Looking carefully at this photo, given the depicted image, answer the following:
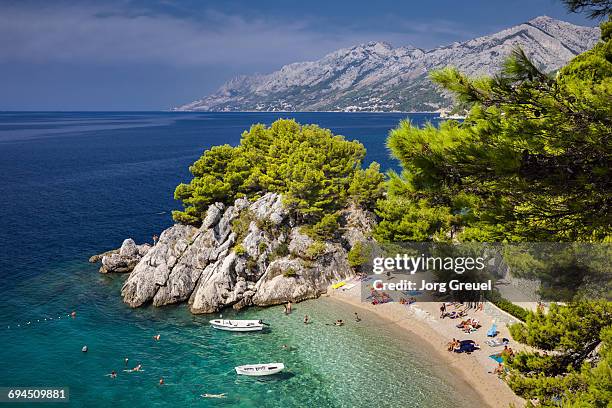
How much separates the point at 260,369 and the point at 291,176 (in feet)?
84.2

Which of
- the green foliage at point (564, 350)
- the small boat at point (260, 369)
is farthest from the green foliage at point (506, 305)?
the green foliage at point (564, 350)

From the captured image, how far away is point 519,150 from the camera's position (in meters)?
7.84

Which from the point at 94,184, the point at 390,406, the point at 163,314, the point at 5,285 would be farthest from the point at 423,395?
the point at 94,184

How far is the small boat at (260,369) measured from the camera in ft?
95.0

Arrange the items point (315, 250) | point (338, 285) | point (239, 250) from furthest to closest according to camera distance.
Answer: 1. point (315, 250)
2. point (338, 285)
3. point (239, 250)

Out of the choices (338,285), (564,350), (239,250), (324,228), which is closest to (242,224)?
(239,250)

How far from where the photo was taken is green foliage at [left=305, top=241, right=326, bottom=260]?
144 feet

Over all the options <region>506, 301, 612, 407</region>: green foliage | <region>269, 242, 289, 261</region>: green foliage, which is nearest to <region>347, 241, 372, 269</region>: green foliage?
<region>269, 242, 289, 261</region>: green foliage

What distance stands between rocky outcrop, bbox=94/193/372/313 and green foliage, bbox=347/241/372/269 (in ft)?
3.16

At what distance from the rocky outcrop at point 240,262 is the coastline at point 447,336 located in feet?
13.5

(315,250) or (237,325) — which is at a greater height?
(315,250)

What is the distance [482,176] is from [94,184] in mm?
99481

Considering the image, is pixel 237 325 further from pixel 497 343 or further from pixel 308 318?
pixel 497 343

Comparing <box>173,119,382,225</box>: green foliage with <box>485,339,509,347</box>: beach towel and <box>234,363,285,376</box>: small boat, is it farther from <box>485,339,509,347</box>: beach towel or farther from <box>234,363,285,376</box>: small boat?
<box>485,339,509,347</box>: beach towel
